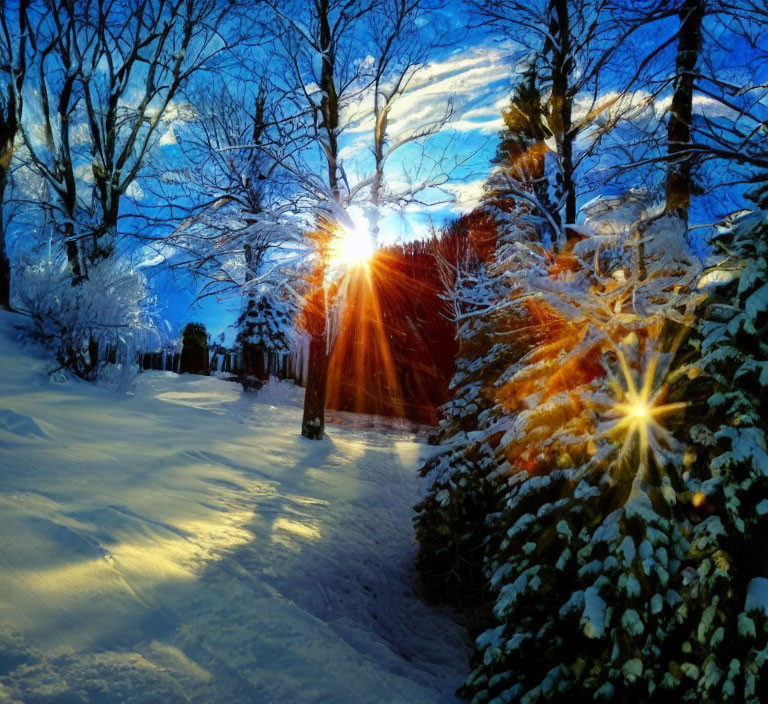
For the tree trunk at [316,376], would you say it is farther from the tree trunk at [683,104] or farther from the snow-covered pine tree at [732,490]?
the snow-covered pine tree at [732,490]

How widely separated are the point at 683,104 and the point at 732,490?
17.5ft

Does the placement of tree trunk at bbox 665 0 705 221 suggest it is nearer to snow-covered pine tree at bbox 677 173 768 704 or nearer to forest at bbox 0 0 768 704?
forest at bbox 0 0 768 704

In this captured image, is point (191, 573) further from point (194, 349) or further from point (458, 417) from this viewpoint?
point (194, 349)

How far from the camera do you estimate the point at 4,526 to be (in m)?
2.94

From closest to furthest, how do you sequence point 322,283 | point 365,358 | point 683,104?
point 683,104 < point 322,283 < point 365,358

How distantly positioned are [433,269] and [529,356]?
16564 mm

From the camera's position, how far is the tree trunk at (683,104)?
547cm

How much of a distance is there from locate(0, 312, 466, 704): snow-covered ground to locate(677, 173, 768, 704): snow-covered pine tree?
61.8 inches

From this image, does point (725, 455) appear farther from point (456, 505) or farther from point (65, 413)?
point (65, 413)

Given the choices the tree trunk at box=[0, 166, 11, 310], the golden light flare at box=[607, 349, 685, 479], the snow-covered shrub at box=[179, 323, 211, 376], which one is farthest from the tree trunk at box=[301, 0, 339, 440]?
the snow-covered shrub at box=[179, 323, 211, 376]

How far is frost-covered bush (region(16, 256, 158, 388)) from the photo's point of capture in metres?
8.62

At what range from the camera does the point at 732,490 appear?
7.33 ft

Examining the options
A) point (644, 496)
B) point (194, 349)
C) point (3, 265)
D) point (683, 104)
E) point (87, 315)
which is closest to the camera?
point (644, 496)

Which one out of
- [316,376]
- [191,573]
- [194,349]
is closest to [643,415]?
[191,573]
